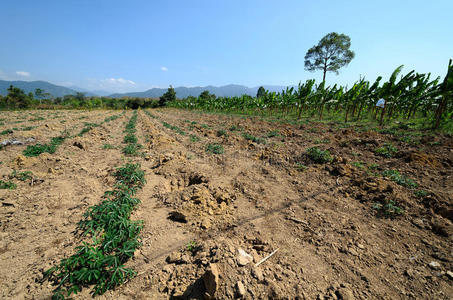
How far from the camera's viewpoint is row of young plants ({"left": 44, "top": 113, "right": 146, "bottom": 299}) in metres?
2.10

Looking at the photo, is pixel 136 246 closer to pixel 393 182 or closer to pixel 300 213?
pixel 300 213

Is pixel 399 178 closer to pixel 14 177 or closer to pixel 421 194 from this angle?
pixel 421 194

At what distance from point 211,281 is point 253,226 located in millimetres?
1506

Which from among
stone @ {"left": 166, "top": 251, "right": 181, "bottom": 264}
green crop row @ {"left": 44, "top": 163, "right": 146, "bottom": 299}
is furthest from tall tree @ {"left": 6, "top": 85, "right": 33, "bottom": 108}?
stone @ {"left": 166, "top": 251, "right": 181, "bottom": 264}

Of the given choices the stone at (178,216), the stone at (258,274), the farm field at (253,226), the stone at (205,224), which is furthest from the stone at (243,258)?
the stone at (178,216)

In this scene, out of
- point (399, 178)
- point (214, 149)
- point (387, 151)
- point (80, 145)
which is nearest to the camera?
point (399, 178)

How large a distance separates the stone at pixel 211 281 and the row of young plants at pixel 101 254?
41.4 inches

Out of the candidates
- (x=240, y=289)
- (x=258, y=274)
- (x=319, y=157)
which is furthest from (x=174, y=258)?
(x=319, y=157)

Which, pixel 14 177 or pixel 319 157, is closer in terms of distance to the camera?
pixel 14 177

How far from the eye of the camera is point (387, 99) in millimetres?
15641

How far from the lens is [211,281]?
6.43 ft

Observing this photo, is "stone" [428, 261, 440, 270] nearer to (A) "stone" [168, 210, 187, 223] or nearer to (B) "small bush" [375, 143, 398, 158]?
(A) "stone" [168, 210, 187, 223]

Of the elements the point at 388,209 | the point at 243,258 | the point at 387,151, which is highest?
the point at 387,151

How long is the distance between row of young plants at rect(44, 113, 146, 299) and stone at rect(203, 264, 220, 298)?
41.4 inches
